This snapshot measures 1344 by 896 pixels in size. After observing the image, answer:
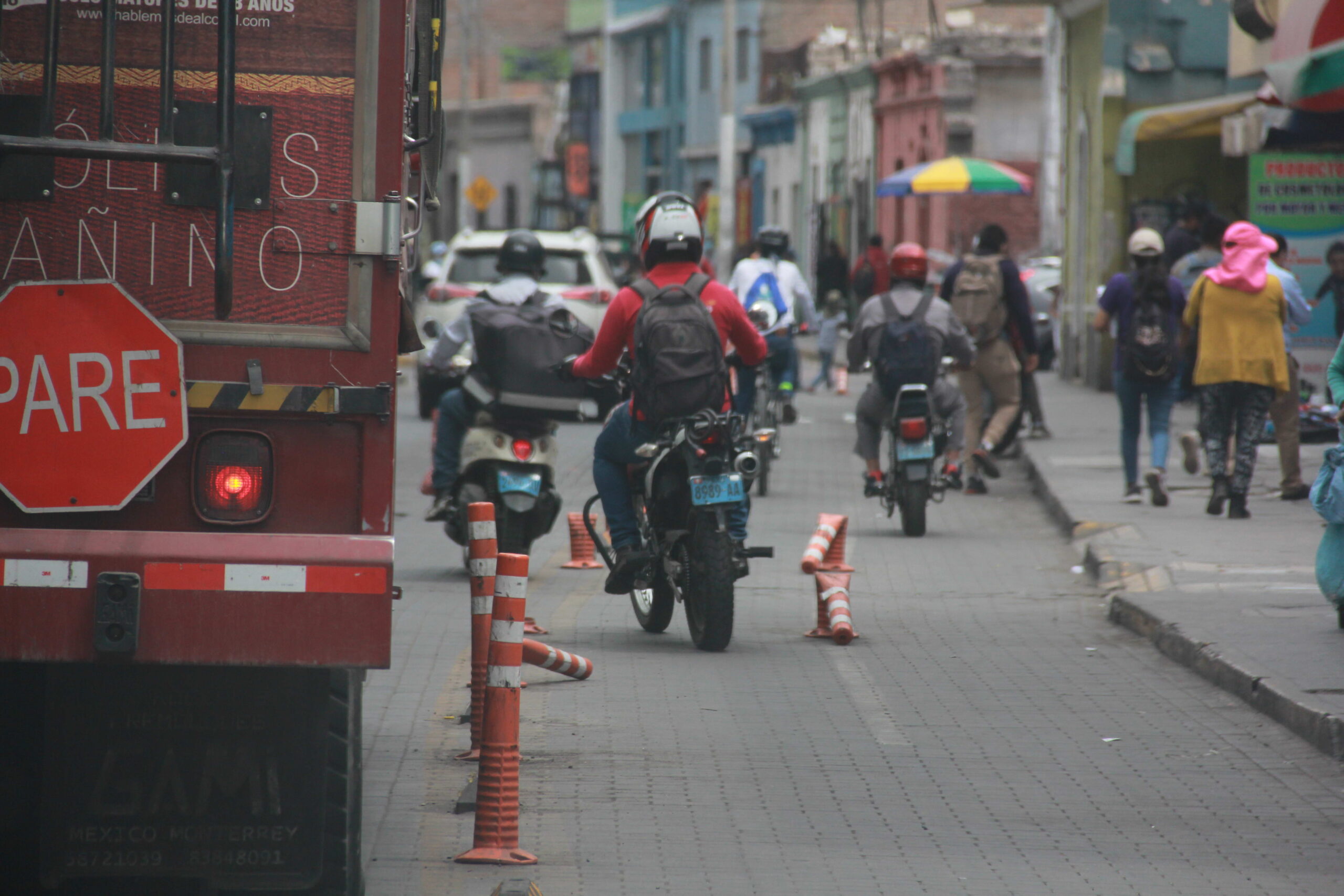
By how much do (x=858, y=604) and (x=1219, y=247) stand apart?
770 centimetres

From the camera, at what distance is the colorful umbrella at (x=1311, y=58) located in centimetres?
1040

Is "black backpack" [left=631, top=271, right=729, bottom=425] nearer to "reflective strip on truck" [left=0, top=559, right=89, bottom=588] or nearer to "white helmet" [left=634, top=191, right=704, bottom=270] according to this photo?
"white helmet" [left=634, top=191, right=704, bottom=270]

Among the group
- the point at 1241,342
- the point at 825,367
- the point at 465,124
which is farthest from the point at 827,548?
the point at 465,124

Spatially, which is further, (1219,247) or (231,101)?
(1219,247)

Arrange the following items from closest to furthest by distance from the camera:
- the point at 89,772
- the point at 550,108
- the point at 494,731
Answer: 1. the point at 89,772
2. the point at 494,731
3. the point at 550,108

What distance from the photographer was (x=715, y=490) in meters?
8.61

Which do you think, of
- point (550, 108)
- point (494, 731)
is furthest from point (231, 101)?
point (550, 108)

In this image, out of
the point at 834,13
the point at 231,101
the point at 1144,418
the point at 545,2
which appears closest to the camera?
the point at 231,101

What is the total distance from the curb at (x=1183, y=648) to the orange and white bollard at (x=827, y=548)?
1435 millimetres

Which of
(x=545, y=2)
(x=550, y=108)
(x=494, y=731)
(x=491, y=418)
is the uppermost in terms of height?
(x=545, y=2)

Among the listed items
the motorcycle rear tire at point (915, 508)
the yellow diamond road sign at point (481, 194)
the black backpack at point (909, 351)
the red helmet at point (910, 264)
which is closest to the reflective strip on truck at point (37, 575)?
the motorcycle rear tire at point (915, 508)

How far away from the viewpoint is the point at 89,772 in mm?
4633

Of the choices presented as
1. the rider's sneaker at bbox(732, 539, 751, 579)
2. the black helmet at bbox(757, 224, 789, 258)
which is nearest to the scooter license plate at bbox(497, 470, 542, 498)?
the rider's sneaker at bbox(732, 539, 751, 579)

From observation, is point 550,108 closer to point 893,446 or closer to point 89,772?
point 893,446
